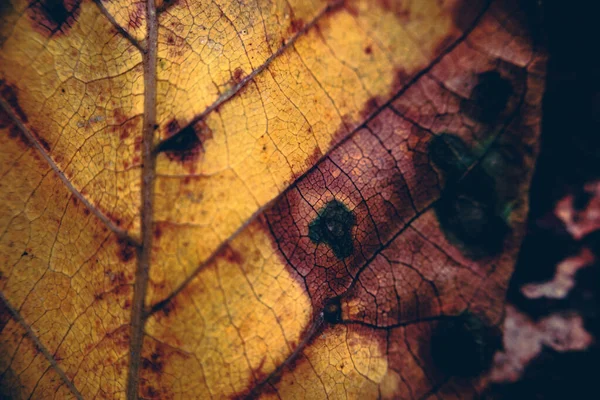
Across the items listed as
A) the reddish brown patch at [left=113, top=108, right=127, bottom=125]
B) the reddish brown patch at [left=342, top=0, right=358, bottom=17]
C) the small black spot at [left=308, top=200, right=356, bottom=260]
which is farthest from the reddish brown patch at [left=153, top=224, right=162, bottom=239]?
the reddish brown patch at [left=342, top=0, right=358, bottom=17]

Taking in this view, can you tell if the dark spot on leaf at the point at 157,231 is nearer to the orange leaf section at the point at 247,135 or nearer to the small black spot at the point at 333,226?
the orange leaf section at the point at 247,135

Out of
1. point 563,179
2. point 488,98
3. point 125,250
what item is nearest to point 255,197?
point 125,250

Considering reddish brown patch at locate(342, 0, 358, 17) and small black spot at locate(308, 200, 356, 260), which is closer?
reddish brown patch at locate(342, 0, 358, 17)

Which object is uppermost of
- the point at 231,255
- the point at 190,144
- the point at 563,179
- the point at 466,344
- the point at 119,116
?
the point at 119,116

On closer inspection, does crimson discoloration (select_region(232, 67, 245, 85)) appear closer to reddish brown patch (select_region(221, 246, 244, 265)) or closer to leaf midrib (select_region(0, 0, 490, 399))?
leaf midrib (select_region(0, 0, 490, 399))

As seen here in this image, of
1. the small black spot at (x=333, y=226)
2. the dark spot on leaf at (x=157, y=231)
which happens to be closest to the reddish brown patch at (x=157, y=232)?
the dark spot on leaf at (x=157, y=231)

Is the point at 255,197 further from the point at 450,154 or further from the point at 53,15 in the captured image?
the point at 53,15
